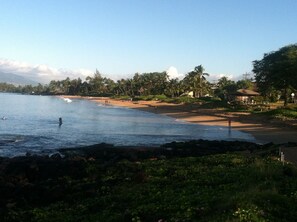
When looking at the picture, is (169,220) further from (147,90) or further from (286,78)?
(147,90)

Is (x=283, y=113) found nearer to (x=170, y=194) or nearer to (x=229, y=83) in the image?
(x=170, y=194)

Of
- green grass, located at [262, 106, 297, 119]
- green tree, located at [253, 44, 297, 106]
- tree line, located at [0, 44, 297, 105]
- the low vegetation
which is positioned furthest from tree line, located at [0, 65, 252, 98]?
the low vegetation

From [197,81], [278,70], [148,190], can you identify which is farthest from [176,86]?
[148,190]

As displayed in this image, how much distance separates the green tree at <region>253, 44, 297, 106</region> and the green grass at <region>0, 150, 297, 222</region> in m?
48.1

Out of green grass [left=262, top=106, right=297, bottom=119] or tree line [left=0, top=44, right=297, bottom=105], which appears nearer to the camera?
green grass [left=262, top=106, right=297, bottom=119]

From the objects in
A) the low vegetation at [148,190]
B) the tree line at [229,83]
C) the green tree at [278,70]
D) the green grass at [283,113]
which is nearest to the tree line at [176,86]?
the tree line at [229,83]

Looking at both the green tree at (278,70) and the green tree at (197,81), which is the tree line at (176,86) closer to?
the green tree at (197,81)

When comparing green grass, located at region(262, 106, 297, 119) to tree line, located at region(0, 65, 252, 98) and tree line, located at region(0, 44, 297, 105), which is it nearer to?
tree line, located at region(0, 44, 297, 105)

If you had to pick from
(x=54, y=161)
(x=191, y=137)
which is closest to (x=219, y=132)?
(x=191, y=137)

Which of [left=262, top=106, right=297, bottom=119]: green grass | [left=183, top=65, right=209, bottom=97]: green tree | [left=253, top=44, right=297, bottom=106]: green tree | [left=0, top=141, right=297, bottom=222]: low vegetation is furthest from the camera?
[left=183, top=65, right=209, bottom=97]: green tree

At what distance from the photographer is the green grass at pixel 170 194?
37.7 ft

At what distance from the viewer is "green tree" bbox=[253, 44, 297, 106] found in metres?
65.5

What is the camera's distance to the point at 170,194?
14469 millimetres

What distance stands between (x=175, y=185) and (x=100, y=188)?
3200 millimetres
